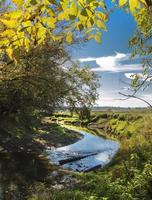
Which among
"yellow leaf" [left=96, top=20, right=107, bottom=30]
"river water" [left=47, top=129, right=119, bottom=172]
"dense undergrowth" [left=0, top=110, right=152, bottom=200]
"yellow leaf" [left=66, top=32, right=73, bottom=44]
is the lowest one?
"river water" [left=47, top=129, right=119, bottom=172]

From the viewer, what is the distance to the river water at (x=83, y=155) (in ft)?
112

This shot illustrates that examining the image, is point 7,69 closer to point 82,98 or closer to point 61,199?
point 82,98

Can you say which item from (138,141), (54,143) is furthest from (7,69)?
(54,143)

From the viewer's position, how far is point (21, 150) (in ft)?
136

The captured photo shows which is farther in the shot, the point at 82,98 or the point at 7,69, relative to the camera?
the point at 82,98

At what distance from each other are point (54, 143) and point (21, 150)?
8.72m

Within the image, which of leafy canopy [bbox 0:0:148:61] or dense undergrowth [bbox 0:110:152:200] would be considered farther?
dense undergrowth [bbox 0:110:152:200]

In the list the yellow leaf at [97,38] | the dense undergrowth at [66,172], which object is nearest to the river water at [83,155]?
the dense undergrowth at [66,172]

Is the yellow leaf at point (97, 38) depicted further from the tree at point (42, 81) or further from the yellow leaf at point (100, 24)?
the tree at point (42, 81)

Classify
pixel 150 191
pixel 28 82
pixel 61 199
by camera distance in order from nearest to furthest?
pixel 61 199 → pixel 150 191 → pixel 28 82

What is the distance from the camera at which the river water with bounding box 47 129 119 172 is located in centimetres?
3422

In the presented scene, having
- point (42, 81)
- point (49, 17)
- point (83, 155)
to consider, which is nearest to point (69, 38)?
point (49, 17)

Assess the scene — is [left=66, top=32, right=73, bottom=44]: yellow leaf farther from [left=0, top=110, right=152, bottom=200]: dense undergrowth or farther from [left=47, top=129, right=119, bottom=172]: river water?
[left=47, top=129, right=119, bottom=172]: river water

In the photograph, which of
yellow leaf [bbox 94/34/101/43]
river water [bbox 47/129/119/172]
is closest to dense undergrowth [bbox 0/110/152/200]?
river water [bbox 47/129/119/172]
